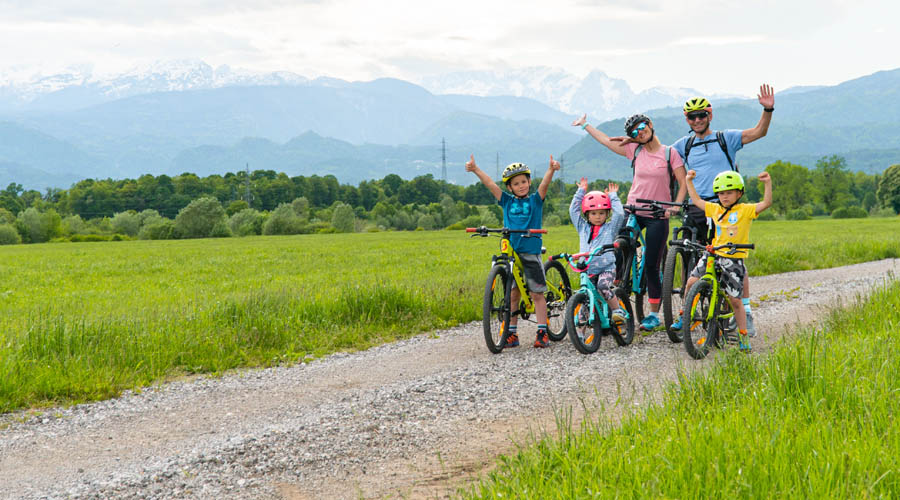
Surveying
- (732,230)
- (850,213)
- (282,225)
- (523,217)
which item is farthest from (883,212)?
(523,217)

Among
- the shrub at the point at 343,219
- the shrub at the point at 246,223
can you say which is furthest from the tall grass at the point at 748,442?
the shrub at the point at 343,219

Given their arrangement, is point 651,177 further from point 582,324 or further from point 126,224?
→ point 126,224

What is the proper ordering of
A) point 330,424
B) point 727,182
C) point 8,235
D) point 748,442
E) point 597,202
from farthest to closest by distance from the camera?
point 8,235 < point 597,202 < point 727,182 < point 330,424 < point 748,442

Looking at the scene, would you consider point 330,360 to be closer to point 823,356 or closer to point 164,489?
point 164,489

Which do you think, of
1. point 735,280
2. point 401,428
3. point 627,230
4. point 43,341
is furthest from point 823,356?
point 43,341

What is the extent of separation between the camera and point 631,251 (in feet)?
29.0

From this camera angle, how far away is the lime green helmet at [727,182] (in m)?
7.59

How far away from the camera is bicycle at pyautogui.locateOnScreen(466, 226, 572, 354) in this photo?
327 inches

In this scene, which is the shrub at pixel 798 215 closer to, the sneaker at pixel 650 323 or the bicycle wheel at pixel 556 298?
the sneaker at pixel 650 323

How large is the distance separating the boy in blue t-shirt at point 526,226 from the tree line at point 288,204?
76693mm

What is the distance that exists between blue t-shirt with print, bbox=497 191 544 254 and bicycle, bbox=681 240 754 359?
2.08 metres

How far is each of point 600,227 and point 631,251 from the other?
1.90 ft

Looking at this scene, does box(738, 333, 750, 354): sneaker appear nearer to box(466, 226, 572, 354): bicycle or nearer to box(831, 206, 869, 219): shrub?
box(466, 226, 572, 354): bicycle

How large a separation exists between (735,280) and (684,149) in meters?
2.08
